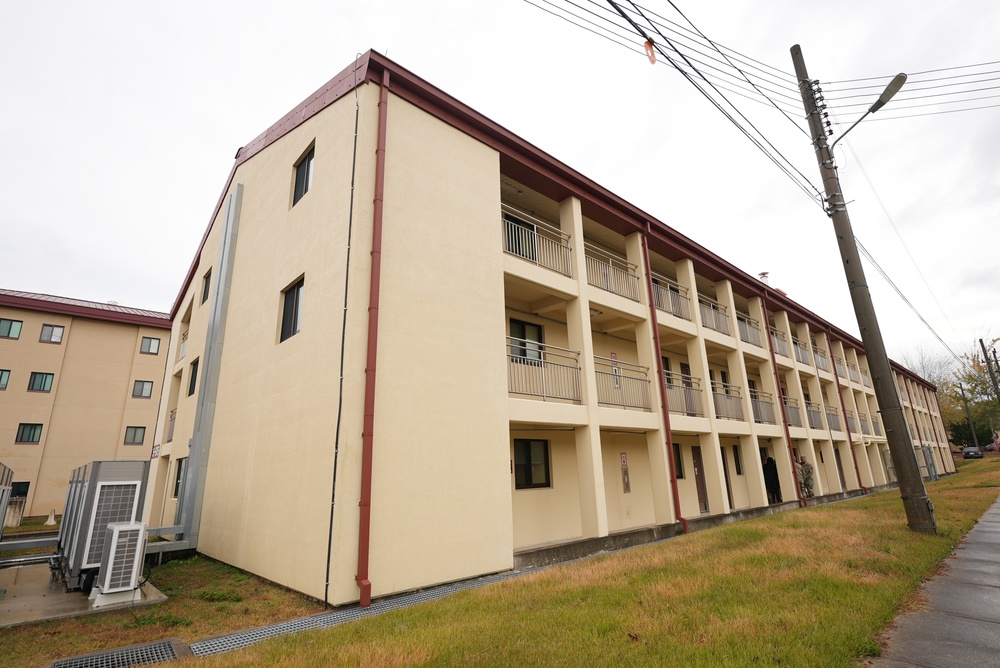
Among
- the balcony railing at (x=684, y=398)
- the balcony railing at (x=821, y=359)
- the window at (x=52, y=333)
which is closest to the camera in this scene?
the balcony railing at (x=684, y=398)

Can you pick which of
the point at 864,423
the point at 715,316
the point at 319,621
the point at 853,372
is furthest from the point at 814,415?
the point at 319,621

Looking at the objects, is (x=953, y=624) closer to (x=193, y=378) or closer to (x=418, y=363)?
(x=418, y=363)

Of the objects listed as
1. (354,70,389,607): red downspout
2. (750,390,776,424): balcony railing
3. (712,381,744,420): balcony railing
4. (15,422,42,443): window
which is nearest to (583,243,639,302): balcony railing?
(712,381,744,420): balcony railing

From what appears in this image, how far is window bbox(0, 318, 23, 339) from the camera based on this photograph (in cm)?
2691

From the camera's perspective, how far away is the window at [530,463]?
40.0ft

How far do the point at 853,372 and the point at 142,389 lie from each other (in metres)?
44.3

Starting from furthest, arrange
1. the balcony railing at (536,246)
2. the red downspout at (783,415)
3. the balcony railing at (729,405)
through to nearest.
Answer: the red downspout at (783,415), the balcony railing at (729,405), the balcony railing at (536,246)

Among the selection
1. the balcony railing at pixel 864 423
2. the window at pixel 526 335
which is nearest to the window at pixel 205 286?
the window at pixel 526 335

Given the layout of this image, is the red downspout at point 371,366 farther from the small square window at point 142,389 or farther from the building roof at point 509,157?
the small square window at point 142,389

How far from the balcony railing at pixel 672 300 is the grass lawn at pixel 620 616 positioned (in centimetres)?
824

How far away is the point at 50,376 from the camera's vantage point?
2755 centimetres

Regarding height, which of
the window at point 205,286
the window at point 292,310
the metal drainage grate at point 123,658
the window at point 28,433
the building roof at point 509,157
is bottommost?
the metal drainage grate at point 123,658

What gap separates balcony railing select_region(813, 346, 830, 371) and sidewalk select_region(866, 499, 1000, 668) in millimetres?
21592

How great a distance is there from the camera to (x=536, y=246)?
12.3 meters
